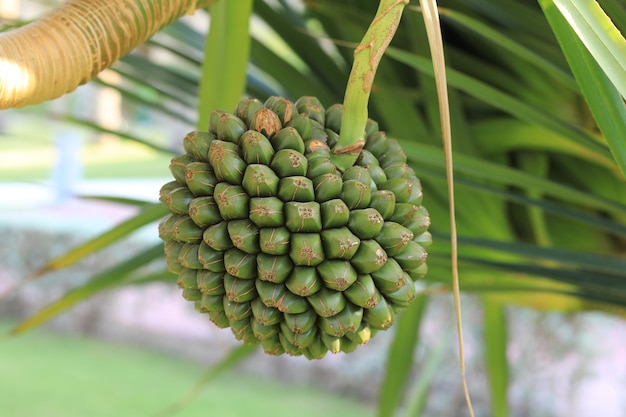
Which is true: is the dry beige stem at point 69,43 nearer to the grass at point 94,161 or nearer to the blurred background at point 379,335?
the blurred background at point 379,335

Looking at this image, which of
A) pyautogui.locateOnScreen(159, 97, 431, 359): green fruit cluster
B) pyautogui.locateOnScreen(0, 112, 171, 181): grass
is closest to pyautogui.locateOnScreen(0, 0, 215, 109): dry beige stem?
pyautogui.locateOnScreen(159, 97, 431, 359): green fruit cluster

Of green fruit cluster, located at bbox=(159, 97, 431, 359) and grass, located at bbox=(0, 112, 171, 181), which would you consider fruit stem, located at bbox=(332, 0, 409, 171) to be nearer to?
green fruit cluster, located at bbox=(159, 97, 431, 359)

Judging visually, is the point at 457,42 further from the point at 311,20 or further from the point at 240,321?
the point at 240,321

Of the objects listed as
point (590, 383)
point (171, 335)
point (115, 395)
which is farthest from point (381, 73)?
point (171, 335)

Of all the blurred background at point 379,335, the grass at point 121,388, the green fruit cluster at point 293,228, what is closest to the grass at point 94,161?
the blurred background at point 379,335

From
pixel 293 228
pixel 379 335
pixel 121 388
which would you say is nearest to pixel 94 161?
pixel 121 388
